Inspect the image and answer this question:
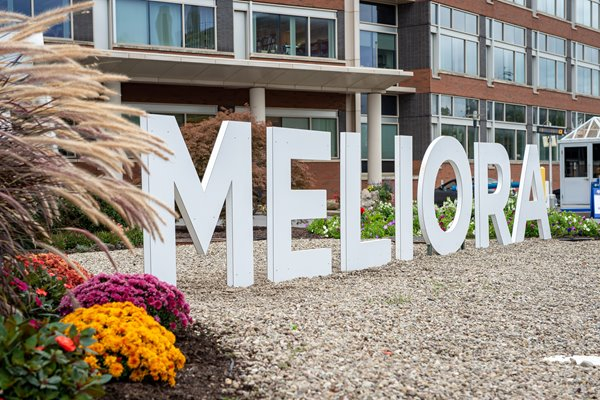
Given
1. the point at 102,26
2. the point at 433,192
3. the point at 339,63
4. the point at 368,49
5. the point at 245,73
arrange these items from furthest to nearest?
the point at 368,49
the point at 339,63
the point at 245,73
the point at 102,26
the point at 433,192

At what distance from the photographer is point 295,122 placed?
32469 millimetres

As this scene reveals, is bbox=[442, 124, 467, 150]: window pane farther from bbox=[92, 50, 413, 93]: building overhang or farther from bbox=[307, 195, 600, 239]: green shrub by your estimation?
bbox=[307, 195, 600, 239]: green shrub

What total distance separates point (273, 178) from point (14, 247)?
207 inches

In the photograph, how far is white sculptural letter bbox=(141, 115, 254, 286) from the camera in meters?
8.22

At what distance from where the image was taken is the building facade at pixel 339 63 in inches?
1090

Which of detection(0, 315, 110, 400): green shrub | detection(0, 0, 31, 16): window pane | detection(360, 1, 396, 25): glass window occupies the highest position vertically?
detection(360, 1, 396, 25): glass window

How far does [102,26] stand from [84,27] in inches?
27.6

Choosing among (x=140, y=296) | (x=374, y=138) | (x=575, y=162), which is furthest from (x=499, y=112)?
(x=140, y=296)

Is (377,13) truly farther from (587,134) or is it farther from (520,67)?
(587,134)

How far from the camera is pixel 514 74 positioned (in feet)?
145

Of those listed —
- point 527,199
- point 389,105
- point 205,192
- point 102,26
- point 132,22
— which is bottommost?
point 527,199

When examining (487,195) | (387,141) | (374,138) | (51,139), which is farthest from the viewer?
(387,141)

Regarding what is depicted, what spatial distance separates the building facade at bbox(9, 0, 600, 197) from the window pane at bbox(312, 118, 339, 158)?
41mm

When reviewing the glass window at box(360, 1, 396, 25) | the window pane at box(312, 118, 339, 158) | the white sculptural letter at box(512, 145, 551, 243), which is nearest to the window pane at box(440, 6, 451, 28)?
the glass window at box(360, 1, 396, 25)
